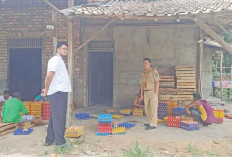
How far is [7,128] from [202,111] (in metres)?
5.25

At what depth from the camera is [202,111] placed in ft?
22.3

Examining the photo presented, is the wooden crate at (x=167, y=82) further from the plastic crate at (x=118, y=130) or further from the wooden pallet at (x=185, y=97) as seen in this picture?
the plastic crate at (x=118, y=130)

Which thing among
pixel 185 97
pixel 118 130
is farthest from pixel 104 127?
pixel 185 97

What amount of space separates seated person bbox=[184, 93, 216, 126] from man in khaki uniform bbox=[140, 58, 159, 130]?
1071 mm

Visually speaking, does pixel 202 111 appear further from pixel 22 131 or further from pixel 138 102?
pixel 22 131

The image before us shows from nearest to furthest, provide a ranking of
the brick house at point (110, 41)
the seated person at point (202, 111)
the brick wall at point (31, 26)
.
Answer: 1. the seated person at point (202, 111)
2. the brick house at point (110, 41)
3. the brick wall at point (31, 26)

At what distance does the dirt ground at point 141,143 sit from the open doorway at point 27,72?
4838 mm

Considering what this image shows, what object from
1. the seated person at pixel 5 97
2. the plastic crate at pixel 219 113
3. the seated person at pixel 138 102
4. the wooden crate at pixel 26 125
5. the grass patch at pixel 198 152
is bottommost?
the grass patch at pixel 198 152

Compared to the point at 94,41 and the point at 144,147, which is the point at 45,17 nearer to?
the point at 94,41

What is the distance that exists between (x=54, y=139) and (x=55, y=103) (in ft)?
2.97

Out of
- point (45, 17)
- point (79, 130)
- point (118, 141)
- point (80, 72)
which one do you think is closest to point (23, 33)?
point (45, 17)

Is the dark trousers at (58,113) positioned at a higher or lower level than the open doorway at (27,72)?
lower

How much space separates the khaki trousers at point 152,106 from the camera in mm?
6633

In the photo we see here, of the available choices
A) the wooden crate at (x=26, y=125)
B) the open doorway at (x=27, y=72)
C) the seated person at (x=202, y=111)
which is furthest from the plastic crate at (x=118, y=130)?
the open doorway at (x=27, y=72)
